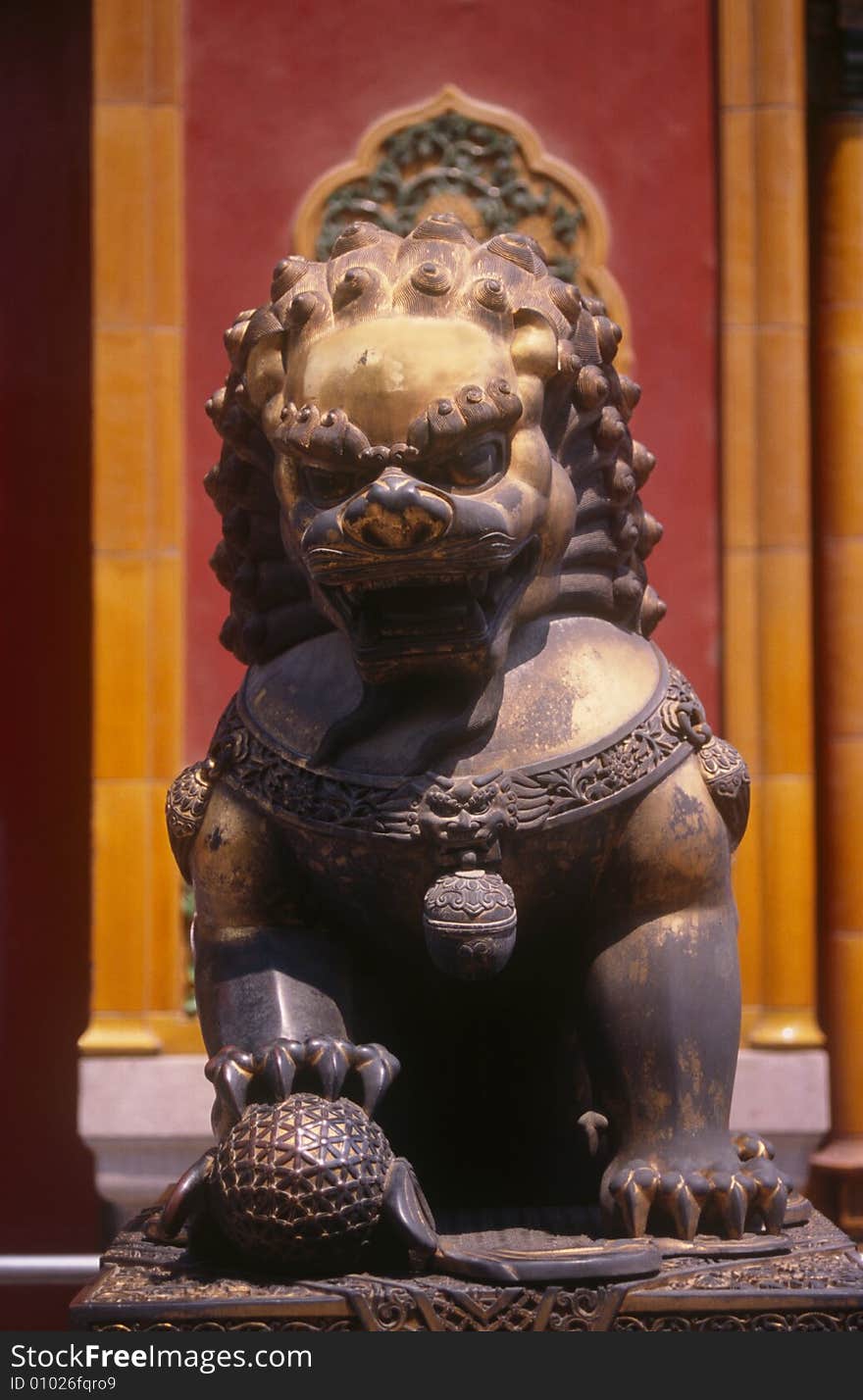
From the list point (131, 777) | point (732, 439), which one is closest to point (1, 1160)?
point (131, 777)

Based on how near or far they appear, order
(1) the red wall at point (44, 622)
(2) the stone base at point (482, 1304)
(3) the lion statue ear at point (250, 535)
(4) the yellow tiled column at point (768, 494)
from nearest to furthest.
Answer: (2) the stone base at point (482, 1304), (3) the lion statue ear at point (250, 535), (4) the yellow tiled column at point (768, 494), (1) the red wall at point (44, 622)

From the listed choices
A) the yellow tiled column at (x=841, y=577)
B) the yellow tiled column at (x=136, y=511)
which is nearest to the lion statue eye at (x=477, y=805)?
the yellow tiled column at (x=136, y=511)

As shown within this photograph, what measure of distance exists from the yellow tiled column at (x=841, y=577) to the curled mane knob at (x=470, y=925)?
2250 mm

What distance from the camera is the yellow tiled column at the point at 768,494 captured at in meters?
3.73

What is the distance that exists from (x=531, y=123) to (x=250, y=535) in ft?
7.07

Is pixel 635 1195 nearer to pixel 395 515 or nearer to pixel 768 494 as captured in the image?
pixel 395 515

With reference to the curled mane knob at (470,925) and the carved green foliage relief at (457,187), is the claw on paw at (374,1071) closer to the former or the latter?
the curled mane knob at (470,925)

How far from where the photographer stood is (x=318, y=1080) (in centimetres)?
172

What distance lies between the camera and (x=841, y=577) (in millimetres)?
3840

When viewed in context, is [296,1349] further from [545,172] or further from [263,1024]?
[545,172]

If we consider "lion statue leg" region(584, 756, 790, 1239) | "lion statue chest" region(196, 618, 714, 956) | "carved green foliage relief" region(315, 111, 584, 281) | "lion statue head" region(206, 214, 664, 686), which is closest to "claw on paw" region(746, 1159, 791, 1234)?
"lion statue leg" region(584, 756, 790, 1239)

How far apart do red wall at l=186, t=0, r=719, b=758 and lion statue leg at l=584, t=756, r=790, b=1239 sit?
2.00 metres

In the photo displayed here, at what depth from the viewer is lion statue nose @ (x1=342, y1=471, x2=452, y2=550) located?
1634 millimetres

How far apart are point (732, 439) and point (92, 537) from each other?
1.43 meters
